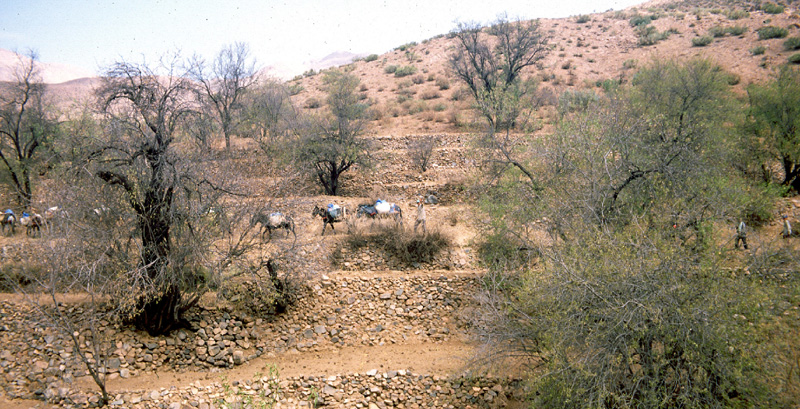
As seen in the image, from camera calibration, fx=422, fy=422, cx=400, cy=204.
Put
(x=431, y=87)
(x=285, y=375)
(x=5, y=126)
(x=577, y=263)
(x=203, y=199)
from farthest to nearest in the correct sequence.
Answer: (x=431, y=87)
(x=5, y=126)
(x=203, y=199)
(x=285, y=375)
(x=577, y=263)

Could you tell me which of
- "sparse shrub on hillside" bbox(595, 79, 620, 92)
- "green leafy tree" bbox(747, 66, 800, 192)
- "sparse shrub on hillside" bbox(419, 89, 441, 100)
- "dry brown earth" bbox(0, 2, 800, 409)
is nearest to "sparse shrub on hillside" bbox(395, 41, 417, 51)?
"sparse shrub on hillside" bbox(419, 89, 441, 100)

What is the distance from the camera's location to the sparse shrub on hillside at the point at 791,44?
28.0 m

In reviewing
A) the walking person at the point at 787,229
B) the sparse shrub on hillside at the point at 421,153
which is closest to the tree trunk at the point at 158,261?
the sparse shrub on hillside at the point at 421,153

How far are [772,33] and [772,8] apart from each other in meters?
7.08

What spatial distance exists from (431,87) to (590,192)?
27.4 m

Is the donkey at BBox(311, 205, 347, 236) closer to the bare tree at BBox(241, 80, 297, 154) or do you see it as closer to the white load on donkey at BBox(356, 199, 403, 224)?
the white load on donkey at BBox(356, 199, 403, 224)

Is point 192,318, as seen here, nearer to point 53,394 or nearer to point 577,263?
point 53,394

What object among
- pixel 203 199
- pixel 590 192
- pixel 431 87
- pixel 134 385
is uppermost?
pixel 431 87

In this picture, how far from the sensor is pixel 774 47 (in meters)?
29.1

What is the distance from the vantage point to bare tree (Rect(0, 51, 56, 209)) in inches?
658

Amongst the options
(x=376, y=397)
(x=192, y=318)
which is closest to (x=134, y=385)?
(x=192, y=318)

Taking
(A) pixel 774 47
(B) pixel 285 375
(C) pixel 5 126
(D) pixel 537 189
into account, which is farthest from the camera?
(A) pixel 774 47

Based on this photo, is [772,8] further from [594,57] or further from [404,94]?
[404,94]

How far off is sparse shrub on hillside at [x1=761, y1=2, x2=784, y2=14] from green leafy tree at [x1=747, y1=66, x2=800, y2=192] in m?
25.3
